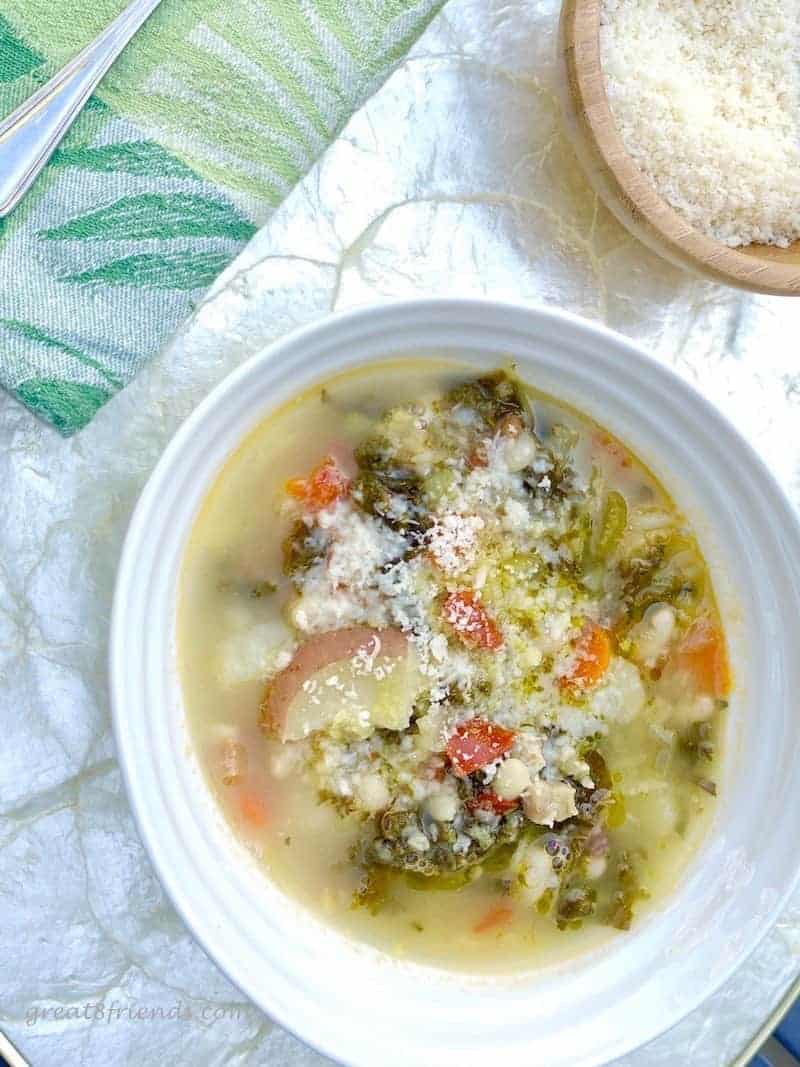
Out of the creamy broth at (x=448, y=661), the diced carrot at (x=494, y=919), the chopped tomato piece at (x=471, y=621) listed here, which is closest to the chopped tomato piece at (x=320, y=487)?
the creamy broth at (x=448, y=661)

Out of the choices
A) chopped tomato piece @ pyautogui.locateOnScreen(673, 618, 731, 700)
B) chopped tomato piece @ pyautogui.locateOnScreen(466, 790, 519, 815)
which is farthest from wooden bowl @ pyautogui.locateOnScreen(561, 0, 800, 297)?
chopped tomato piece @ pyautogui.locateOnScreen(466, 790, 519, 815)

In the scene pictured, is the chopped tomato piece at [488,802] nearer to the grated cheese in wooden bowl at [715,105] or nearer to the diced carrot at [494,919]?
the diced carrot at [494,919]

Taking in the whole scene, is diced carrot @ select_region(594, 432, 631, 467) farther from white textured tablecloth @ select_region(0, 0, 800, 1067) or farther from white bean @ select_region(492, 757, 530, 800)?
white bean @ select_region(492, 757, 530, 800)

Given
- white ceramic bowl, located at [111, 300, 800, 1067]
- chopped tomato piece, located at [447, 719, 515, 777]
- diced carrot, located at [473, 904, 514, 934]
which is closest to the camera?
white ceramic bowl, located at [111, 300, 800, 1067]

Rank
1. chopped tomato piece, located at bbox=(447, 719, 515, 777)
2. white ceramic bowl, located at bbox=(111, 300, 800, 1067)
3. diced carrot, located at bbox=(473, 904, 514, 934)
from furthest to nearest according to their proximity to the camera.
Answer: diced carrot, located at bbox=(473, 904, 514, 934), chopped tomato piece, located at bbox=(447, 719, 515, 777), white ceramic bowl, located at bbox=(111, 300, 800, 1067)

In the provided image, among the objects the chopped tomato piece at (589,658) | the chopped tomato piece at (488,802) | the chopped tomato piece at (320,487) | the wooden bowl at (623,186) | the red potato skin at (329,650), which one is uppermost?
the wooden bowl at (623,186)

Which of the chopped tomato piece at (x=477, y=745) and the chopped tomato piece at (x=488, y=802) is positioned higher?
the chopped tomato piece at (x=477, y=745)

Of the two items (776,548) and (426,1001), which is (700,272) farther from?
(426,1001)

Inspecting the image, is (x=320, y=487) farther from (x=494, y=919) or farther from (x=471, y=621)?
(x=494, y=919)
